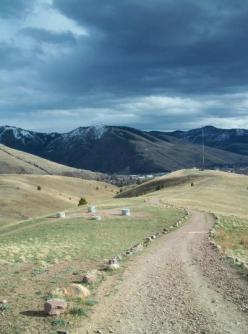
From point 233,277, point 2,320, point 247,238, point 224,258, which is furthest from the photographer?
point 247,238

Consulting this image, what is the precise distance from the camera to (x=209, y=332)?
1784 cm

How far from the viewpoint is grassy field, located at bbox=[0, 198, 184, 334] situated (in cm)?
2011

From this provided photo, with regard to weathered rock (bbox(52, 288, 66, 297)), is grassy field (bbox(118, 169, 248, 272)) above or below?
below

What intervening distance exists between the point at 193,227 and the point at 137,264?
888 inches

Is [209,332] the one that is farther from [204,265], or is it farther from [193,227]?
[193,227]

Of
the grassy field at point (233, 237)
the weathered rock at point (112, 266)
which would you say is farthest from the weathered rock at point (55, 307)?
the grassy field at point (233, 237)

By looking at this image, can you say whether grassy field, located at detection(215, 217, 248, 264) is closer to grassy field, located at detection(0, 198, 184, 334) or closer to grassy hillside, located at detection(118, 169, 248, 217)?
grassy field, located at detection(0, 198, 184, 334)

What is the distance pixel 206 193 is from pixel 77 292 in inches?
3551

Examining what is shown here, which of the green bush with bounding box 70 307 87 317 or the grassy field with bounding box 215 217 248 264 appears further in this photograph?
the grassy field with bounding box 215 217 248 264

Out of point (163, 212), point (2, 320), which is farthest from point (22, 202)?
point (2, 320)

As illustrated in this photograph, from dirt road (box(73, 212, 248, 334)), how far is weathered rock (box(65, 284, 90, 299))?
0.80 metres

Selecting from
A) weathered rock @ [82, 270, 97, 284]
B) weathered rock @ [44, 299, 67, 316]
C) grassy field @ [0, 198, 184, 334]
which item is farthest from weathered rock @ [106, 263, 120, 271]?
weathered rock @ [44, 299, 67, 316]

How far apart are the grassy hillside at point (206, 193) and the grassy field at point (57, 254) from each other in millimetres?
19198

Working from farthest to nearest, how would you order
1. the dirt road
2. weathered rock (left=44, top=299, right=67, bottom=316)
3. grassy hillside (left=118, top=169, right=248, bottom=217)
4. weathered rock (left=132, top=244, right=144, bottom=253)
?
grassy hillside (left=118, top=169, right=248, bottom=217) < weathered rock (left=132, top=244, right=144, bottom=253) < weathered rock (left=44, top=299, right=67, bottom=316) < the dirt road
